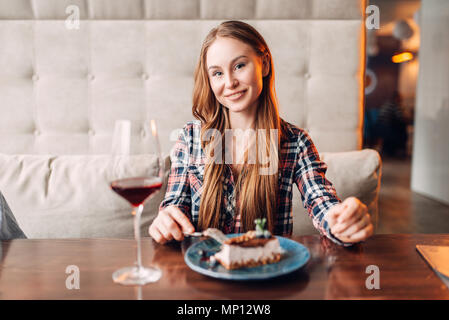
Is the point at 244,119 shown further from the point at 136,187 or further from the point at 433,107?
the point at 433,107

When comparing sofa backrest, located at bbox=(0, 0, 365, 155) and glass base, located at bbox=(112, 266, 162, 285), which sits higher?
sofa backrest, located at bbox=(0, 0, 365, 155)

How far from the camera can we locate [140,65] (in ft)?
6.04

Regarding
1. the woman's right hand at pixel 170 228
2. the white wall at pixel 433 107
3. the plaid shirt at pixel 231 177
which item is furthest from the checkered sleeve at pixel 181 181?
the white wall at pixel 433 107

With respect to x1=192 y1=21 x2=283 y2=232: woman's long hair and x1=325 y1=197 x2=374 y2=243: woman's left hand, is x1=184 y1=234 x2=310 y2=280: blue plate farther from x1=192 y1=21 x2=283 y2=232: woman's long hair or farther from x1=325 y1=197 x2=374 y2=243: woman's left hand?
x1=192 y1=21 x2=283 y2=232: woman's long hair

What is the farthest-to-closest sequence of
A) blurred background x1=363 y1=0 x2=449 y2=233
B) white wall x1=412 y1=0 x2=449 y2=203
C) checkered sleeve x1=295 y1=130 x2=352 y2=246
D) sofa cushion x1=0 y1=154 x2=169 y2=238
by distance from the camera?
white wall x1=412 y1=0 x2=449 y2=203, blurred background x1=363 y1=0 x2=449 y2=233, sofa cushion x1=0 y1=154 x2=169 y2=238, checkered sleeve x1=295 y1=130 x2=352 y2=246

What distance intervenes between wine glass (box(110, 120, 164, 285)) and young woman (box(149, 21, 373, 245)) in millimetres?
415

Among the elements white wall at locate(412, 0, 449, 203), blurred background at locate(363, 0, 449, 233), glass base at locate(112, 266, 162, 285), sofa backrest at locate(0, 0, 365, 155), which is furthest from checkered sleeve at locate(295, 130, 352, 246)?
white wall at locate(412, 0, 449, 203)

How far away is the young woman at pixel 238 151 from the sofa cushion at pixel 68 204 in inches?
14.9

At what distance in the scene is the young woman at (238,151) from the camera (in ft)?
3.84

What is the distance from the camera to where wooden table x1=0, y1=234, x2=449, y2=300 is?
2.10ft

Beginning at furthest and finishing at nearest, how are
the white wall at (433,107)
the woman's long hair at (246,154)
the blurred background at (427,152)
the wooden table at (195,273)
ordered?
the white wall at (433,107)
the blurred background at (427,152)
the woman's long hair at (246,154)
the wooden table at (195,273)

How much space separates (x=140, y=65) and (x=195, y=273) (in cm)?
136

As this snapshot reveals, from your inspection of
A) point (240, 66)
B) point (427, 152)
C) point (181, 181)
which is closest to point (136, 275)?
point (181, 181)

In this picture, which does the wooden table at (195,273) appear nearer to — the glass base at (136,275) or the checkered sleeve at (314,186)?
the glass base at (136,275)
